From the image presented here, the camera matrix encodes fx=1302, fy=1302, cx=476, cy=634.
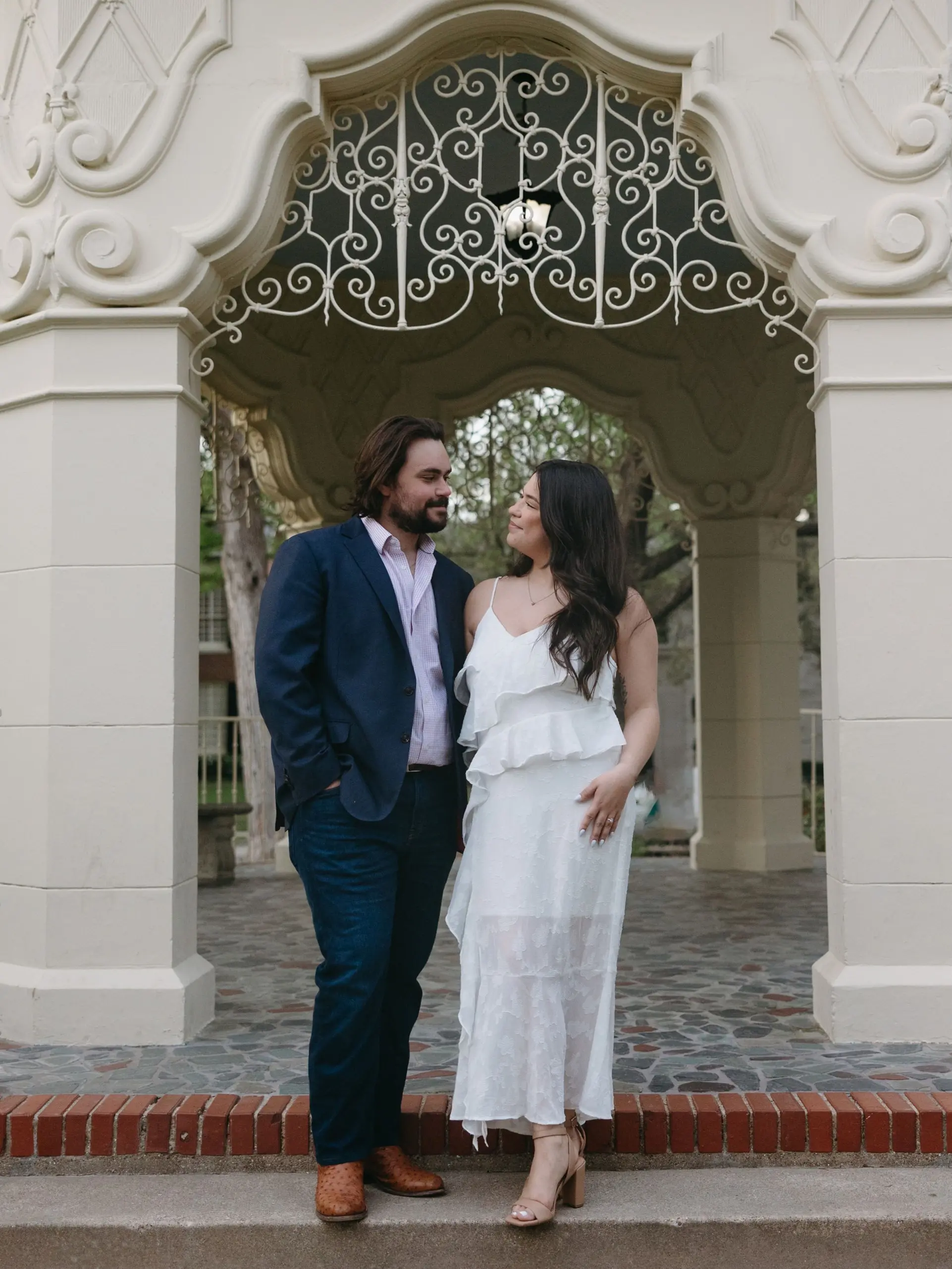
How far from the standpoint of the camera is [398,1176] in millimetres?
3416

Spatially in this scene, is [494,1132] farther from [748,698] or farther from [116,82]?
[748,698]

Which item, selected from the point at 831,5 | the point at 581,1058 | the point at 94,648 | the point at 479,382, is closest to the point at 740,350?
the point at 479,382

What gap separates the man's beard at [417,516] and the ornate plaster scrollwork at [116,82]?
6.66 ft

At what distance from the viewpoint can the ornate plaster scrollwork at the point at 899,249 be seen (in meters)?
4.62

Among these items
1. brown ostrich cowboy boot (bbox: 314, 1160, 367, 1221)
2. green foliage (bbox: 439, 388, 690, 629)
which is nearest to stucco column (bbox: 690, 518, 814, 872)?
green foliage (bbox: 439, 388, 690, 629)

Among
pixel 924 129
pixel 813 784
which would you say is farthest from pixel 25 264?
pixel 813 784

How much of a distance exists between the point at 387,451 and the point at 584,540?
578 millimetres

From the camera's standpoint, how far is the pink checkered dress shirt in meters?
3.43

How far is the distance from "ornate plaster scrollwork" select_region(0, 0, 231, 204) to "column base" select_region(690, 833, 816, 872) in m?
6.34

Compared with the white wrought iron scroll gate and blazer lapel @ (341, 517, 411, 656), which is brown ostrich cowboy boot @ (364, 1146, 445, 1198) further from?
the white wrought iron scroll gate

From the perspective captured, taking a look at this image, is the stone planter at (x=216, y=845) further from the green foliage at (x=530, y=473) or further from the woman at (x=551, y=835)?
the woman at (x=551, y=835)

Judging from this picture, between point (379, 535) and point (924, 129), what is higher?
point (924, 129)

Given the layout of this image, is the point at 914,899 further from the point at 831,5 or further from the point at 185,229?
the point at 185,229

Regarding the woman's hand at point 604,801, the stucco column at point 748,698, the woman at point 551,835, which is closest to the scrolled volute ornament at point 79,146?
the woman at point 551,835
